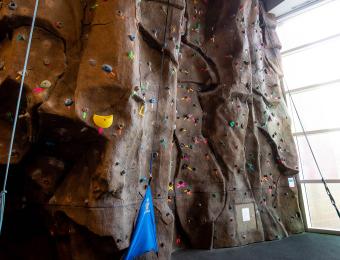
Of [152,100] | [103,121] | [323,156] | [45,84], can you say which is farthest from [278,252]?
[45,84]

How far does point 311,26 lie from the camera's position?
4.68 m

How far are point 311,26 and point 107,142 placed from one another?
15.0 ft

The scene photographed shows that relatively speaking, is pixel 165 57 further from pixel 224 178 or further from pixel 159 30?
pixel 224 178

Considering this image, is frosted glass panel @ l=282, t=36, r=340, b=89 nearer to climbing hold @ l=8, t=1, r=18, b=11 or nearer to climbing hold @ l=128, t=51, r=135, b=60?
climbing hold @ l=128, t=51, r=135, b=60

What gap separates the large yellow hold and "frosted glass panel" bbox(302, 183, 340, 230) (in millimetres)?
3877

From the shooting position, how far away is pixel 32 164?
2004mm

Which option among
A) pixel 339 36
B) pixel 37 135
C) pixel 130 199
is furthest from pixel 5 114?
pixel 339 36

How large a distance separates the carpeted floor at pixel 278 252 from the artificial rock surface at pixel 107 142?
5.9 inches

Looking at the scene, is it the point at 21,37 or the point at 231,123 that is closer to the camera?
the point at 21,37

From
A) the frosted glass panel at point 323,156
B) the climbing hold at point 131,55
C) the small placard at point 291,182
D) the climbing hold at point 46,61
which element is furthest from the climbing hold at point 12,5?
the frosted glass panel at point 323,156

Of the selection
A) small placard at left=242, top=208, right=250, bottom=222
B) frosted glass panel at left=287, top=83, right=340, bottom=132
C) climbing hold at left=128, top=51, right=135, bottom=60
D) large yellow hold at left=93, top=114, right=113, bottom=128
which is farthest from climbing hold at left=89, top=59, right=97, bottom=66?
frosted glass panel at left=287, top=83, right=340, bottom=132

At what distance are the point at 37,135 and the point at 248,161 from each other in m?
2.87

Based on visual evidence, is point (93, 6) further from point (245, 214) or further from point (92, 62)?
point (245, 214)

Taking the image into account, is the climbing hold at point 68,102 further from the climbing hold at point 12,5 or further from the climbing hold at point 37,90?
the climbing hold at point 12,5
